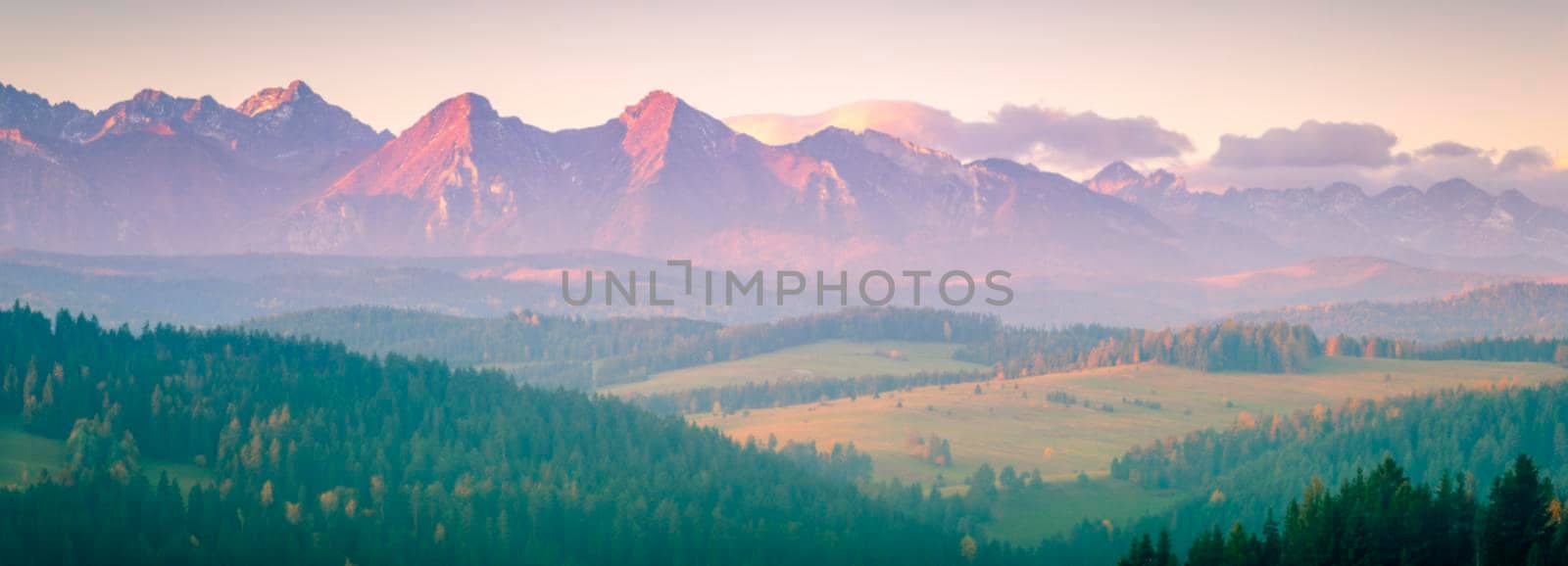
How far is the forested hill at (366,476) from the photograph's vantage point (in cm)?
11438

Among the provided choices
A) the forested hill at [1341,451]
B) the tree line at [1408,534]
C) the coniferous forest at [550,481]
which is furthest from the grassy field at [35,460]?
the forested hill at [1341,451]

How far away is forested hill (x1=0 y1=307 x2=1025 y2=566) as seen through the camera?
114 m

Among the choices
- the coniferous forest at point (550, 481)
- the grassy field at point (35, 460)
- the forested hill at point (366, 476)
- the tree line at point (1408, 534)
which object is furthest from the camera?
the grassy field at point (35, 460)

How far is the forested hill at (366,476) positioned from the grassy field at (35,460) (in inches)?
63.6

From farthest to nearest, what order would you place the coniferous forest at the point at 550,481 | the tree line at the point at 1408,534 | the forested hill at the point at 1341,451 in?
the forested hill at the point at 1341,451, the coniferous forest at the point at 550,481, the tree line at the point at 1408,534

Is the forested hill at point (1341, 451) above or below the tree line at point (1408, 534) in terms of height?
below

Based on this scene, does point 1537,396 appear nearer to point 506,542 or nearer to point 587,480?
point 587,480

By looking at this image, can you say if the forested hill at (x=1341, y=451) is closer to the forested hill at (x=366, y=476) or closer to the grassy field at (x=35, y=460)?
the forested hill at (x=366, y=476)

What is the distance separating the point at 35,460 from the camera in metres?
120

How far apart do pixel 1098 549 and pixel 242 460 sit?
88.9 metres

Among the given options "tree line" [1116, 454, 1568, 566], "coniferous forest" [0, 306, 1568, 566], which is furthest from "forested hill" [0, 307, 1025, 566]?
"tree line" [1116, 454, 1568, 566]

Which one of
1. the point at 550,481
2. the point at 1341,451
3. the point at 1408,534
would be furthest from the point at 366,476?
the point at 1341,451

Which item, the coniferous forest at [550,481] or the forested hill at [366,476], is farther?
the forested hill at [366,476]

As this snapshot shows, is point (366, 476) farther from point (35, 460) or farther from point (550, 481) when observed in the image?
point (35, 460)
